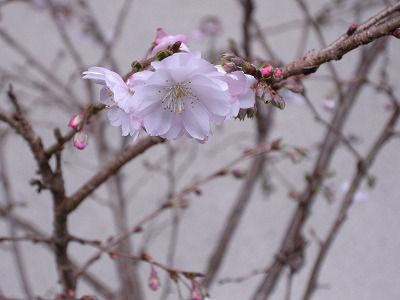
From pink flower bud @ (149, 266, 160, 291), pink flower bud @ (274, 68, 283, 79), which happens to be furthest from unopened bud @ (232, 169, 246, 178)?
pink flower bud @ (274, 68, 283, 79)

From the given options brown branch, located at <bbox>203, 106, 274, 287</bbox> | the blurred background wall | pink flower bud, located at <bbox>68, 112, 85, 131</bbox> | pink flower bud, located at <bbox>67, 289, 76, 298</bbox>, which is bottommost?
pink flower bud, located at <bbox>67, 289, 76, 298</bbox>

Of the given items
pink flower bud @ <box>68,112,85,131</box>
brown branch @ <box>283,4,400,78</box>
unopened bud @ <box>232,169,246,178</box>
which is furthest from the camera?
unopened bud @ <box>232,169,246,178</box>

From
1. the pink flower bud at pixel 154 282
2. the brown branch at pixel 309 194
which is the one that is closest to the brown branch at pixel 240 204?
the brown branch at pixel 309 194

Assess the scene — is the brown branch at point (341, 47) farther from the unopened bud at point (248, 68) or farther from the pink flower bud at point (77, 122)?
the pink flower bud at point (77, 122)

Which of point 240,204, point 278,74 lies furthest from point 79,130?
point 240,204

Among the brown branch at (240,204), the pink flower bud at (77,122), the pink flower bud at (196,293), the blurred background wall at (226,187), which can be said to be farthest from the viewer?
the blurred background wall at (226,187)

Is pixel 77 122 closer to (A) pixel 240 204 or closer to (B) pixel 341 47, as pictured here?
(B) pixel 341 47

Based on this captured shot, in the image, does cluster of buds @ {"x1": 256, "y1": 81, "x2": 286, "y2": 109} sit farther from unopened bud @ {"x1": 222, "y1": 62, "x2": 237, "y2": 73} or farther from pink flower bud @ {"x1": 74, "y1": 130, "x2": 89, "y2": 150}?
pink flower bud @ {"x1": 74, "y1": 130, "x2": 89, "y2": 150}
